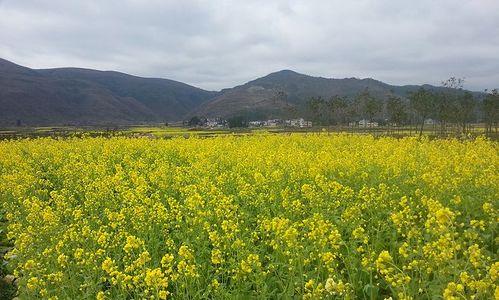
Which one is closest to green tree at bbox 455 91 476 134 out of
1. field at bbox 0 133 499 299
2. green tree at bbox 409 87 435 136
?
green tree at bbox 409 87 435 136

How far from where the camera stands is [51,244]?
7.44m

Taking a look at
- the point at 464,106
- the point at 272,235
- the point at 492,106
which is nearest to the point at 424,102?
the point at 464,106

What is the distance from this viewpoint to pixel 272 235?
664 cm

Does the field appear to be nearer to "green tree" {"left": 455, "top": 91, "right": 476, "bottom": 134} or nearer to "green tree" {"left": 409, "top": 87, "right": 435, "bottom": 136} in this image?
"green tree" {"left": 455, "top": 91, "right": 476, "bottom": 134}

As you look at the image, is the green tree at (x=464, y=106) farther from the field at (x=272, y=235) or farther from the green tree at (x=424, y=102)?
the field at (x=272, y=235)

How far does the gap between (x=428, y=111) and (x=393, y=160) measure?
262 feet

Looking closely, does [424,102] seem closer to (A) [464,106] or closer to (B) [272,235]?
(A) [464,106]

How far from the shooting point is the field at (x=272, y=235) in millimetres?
4727

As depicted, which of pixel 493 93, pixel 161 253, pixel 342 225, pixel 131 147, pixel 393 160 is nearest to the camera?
pixel 342 225

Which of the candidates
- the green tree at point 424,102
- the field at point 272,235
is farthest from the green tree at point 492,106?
the field at point 272,235

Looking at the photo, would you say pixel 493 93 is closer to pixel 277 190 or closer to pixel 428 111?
pixel 428 111

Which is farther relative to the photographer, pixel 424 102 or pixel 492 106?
pixel 424 102

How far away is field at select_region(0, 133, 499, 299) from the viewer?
15.5 ft

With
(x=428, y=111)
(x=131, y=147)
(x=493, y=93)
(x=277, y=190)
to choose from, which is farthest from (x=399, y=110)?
(x=277, y=190)
